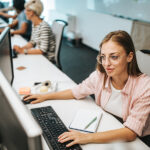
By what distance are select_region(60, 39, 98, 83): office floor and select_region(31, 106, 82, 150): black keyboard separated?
1822 millimetres

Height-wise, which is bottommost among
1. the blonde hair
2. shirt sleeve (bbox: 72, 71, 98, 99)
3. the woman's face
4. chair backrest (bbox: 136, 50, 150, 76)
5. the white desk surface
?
the white desk surface

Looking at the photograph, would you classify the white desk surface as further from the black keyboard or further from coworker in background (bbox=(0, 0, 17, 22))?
coworker in background (bbox=(0, 0, 17, 22))

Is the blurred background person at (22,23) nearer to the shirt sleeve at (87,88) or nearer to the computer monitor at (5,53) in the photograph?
the computer monitor at (5,53)

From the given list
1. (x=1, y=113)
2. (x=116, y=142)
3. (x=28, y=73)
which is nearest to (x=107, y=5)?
(x=28, y=73)

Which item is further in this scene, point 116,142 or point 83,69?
point 83,69

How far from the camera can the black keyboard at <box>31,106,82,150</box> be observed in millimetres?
935

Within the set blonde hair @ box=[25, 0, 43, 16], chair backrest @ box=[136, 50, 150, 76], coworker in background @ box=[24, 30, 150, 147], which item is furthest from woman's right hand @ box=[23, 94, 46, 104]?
blonde hair @ box=[25, 0, 43, 16]

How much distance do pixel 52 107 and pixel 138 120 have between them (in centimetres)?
57

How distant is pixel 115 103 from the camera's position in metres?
1.23

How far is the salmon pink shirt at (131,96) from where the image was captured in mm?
1000

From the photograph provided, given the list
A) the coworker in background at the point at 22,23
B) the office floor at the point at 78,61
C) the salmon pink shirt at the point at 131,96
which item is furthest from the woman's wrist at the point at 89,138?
the coworker in background at the point at 22,23

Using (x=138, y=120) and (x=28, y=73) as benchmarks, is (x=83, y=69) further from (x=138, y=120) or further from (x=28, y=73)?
(x=138, y=120)

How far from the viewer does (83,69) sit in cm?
346

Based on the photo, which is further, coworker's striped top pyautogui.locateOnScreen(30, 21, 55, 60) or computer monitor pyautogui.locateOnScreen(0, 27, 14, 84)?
coworker's striped top pyautogui.locateOnScreen(30, 21, 55, 60)
